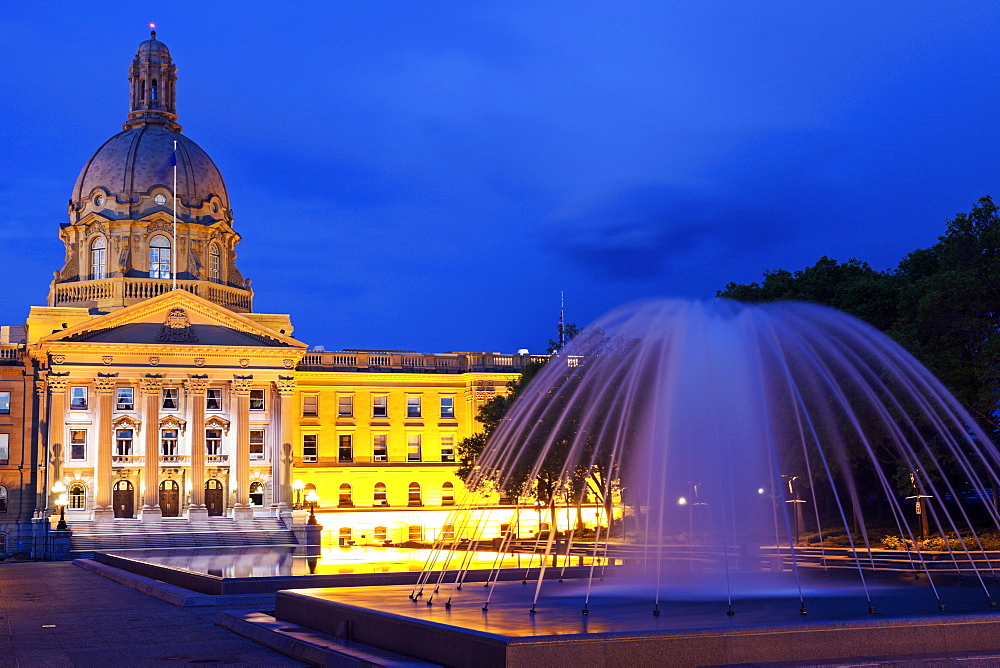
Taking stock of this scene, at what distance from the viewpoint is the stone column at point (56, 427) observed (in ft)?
239

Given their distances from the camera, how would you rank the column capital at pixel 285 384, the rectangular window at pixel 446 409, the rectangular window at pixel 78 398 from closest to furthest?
the rectangular window at pixel 78 398 → the column capital at pixel 285 384 → the rectangular window at pixel 446 409

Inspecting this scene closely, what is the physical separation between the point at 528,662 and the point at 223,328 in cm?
6860

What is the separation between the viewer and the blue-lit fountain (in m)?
23.4

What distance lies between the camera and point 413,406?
3543 inches

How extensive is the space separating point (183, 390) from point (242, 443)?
17.7 ft

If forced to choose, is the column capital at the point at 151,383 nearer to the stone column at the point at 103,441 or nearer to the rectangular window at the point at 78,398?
the stone column at the point at 103,441

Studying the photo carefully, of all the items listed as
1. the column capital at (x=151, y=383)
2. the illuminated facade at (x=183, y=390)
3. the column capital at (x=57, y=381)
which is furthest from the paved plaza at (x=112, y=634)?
the column capital at (x=151, y=383)

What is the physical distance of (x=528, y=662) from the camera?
12.2 m

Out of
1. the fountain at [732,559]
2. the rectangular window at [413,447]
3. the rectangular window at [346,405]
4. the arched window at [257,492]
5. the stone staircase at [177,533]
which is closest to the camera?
the fountain at [732,559]

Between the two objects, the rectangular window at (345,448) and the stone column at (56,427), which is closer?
the stone column at (56,427)

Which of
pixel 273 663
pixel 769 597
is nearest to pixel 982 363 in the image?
pixel 769 597

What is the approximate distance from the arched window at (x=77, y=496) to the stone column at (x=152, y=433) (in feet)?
12.4

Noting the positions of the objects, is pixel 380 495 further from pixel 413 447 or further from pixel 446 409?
pixel 446 409

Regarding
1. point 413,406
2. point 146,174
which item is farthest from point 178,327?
point 413,406
